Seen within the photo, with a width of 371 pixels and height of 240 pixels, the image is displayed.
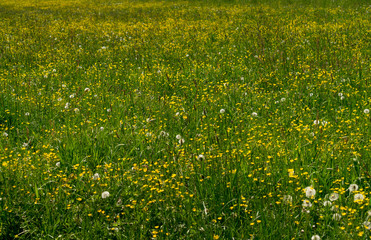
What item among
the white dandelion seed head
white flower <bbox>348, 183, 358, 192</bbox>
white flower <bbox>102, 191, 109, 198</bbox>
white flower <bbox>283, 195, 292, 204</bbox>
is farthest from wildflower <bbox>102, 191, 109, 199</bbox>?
white flower <bbox>348, 183, 358, 192</bbox>

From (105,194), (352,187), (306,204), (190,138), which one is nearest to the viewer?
(306,204)

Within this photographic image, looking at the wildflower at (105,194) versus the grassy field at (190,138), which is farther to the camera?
the wildflower at (105,194)

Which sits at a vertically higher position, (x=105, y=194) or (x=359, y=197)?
(x=359, y=197)

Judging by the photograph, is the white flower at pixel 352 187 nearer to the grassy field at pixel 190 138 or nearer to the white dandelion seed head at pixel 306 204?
the grassy field at pixel 190 138

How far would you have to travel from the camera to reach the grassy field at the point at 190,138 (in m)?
2.89

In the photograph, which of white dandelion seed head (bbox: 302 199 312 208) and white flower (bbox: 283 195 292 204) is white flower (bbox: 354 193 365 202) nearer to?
white dandelion seed head (bbox: 302 199 312 208)

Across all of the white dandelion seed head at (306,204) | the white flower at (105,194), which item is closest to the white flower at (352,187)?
the white dandelion seed head at (306,204)

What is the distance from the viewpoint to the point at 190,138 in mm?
4105

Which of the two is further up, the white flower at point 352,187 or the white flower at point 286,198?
the white flower at point 352,187

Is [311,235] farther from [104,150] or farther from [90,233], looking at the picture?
[104,150]

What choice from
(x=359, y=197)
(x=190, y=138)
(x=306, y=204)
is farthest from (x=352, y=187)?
(x=190, y=138)

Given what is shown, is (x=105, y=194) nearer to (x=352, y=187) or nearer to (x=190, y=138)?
(x=190, y=138)

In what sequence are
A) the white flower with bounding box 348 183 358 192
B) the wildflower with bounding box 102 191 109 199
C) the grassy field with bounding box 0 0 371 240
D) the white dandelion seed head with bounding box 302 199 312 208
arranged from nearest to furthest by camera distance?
1. the white dandelion seed head with bounding box 302 199 312 208
2. the white flower with bounding box 348 183 358 192
3. the grassy field with bounding box 0 0 371 240
4. the wildflower with bounding box 102 191 109 199

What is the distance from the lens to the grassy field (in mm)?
2895
